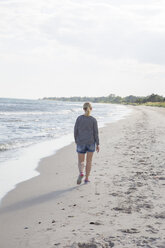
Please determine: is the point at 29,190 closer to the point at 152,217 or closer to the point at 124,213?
the point at 124,213

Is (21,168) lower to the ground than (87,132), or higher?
lower

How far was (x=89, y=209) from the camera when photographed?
4.84 m

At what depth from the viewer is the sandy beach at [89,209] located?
146 inches

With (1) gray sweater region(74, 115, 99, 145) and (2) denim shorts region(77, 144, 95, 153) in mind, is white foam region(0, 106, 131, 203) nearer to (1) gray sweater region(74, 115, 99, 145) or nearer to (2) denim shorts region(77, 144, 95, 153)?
(2) denim shorts region(77, 144, 95, 153)

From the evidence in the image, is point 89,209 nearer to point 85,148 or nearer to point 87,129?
point 85,148

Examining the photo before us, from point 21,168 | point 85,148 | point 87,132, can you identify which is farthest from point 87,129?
point 21,168

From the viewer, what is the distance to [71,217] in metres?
4.52

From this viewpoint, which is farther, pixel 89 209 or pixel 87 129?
pixel 87 129

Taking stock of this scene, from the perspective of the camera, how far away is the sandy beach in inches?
146

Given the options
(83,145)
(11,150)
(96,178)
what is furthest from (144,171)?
(11,150)

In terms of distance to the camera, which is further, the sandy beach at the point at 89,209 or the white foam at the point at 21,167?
the white foam at the point at 21,167

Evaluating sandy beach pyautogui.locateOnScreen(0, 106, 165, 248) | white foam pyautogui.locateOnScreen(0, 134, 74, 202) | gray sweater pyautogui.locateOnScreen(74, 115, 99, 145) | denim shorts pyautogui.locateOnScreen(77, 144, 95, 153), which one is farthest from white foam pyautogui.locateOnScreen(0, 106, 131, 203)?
gray sweater pyautogui.locateOnScreen(74, 115, 99, 145)

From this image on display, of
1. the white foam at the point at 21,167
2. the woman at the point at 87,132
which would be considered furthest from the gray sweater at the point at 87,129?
the white foam at the point at 21,167

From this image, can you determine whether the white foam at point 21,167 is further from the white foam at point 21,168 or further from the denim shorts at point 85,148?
the denim shorts at point 85,148
